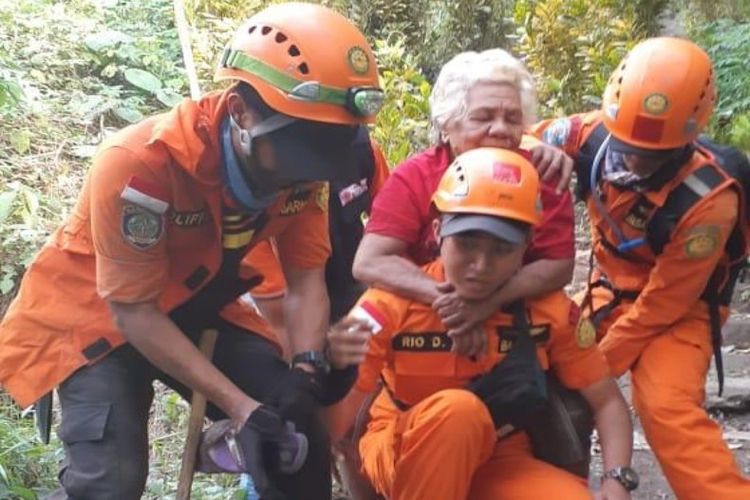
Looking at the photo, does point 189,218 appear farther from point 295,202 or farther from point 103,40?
point 103,40

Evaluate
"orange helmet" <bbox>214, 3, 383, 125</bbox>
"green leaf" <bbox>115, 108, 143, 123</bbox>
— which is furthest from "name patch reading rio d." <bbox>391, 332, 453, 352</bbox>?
"green leaf" <bbox>115, 108, 143, 123</bbox>

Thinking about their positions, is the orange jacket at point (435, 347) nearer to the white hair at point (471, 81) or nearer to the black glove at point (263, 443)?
the black glove at point (263, 443)

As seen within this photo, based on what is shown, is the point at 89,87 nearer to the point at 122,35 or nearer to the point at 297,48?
the point at 122,35

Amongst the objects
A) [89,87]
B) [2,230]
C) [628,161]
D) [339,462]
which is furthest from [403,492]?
[89,87]

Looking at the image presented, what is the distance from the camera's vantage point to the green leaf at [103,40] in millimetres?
9570

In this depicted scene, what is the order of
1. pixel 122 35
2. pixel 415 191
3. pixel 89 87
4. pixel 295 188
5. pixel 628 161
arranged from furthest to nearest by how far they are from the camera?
pixel 122 35 → pixel 89 87 → pixel 628 161 → pixel 415 191 → pixel 295 188

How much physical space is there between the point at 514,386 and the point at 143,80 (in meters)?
6.81

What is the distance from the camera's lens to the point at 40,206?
7141mm

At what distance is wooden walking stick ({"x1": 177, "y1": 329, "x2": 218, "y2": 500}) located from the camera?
3307 mm

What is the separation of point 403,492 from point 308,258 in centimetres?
81

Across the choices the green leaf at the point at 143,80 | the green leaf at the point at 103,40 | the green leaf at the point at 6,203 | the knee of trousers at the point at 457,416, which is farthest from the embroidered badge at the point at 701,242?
the green leaf at the point at 103,40

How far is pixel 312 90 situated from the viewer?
288 centimetres

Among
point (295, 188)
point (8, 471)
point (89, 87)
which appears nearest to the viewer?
point (295, 188)

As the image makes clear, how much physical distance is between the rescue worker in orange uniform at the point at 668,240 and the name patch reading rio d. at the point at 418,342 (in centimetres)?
94
